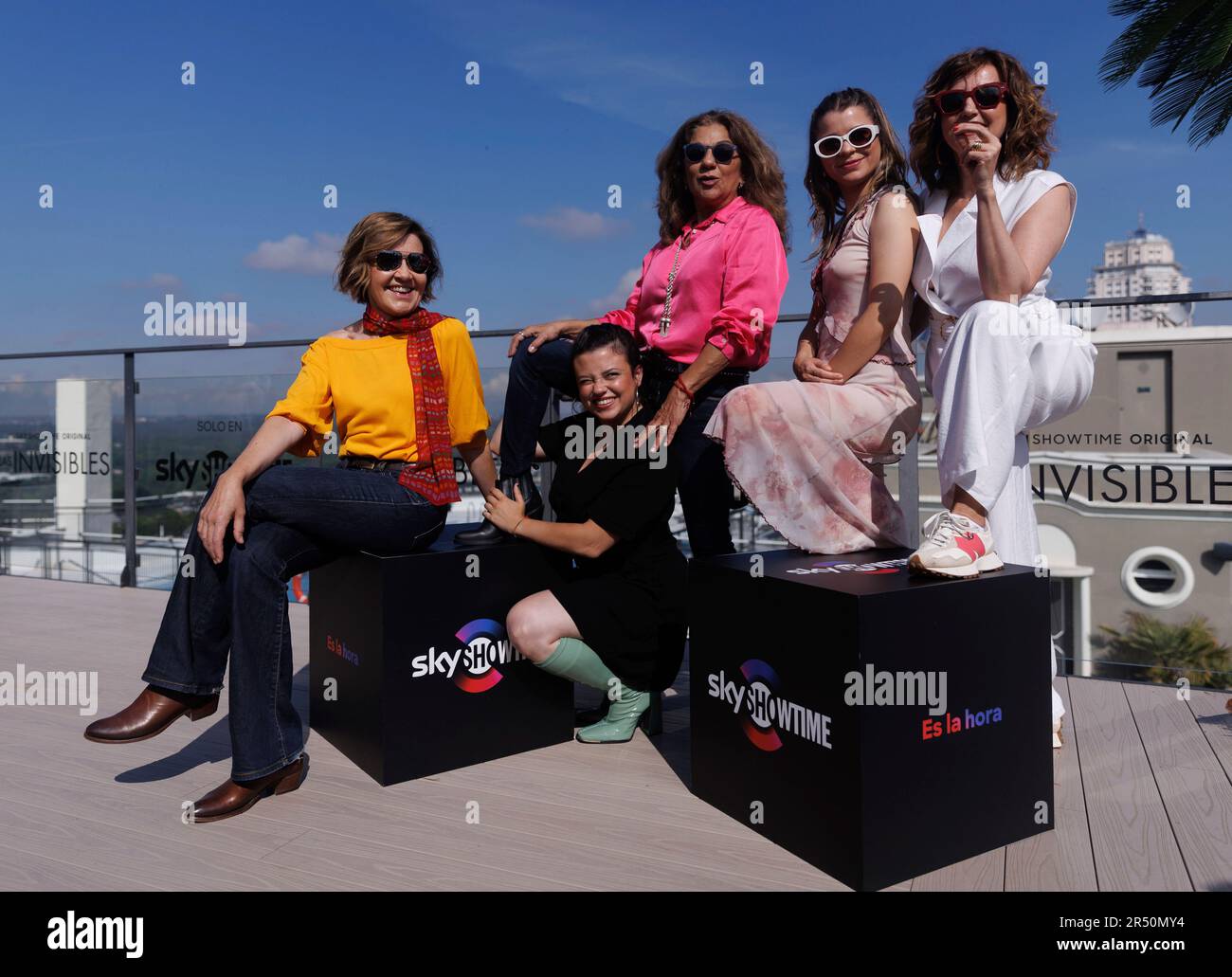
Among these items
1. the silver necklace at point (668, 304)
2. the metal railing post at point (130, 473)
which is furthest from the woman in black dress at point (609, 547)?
the metal railing post at point (130, 473)

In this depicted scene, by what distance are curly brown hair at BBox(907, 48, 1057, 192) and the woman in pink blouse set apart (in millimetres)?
428

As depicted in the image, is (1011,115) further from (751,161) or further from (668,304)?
(668,304)

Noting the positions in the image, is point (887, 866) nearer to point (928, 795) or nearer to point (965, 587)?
point (928, 795)

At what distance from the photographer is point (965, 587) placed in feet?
5.15

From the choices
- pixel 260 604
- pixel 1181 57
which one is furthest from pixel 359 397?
pixel 1181 57

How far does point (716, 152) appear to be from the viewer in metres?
2.29

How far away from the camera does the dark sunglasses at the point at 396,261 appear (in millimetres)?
2164

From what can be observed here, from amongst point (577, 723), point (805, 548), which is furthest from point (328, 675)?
point (805, 548)

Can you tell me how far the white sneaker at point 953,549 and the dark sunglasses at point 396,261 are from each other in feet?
4.35

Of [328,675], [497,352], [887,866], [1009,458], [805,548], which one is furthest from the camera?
[497,352]

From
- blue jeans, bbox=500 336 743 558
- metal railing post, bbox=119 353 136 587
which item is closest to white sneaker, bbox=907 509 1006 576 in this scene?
blue jeans, bbox=500 336 743 558

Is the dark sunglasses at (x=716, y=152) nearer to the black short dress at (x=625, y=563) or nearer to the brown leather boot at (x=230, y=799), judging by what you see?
the black short dress at (x=625, y=563)

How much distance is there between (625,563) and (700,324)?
64 centimetres

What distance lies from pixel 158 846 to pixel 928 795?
1417 mm
